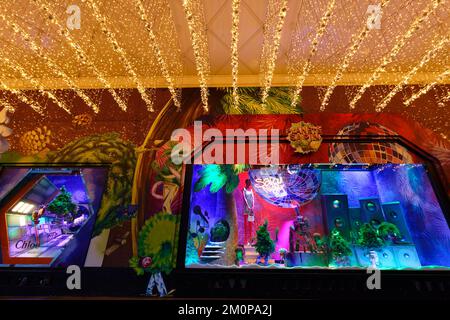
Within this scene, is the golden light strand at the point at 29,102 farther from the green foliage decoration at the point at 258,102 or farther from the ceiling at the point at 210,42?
the green foliage decoration at the point at 258,102

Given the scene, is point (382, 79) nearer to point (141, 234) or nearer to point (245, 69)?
point (245, 69)

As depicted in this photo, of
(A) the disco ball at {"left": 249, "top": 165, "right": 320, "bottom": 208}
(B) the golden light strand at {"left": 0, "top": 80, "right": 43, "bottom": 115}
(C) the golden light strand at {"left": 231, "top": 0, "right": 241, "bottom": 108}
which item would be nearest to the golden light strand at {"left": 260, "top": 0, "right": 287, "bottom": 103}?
(C) the golden light strand at {"left": 231, "top": 0, "right": 241, "bottom": 108}

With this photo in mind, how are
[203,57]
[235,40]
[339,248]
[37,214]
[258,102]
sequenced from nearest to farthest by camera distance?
[235,40] → [339,248] → [37,214] → [203,57] → [258,102]

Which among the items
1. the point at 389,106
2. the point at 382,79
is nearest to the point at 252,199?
the point at 389,106

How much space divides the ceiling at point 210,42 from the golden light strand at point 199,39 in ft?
0.12

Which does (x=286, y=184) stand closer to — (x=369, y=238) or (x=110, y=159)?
(x=369, y=238)

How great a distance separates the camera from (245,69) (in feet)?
12.2

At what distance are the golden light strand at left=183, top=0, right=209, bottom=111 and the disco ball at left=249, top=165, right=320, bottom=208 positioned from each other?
1.23 meters

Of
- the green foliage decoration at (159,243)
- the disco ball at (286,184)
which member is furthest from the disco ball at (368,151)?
the green foliage decoration at (159,243)

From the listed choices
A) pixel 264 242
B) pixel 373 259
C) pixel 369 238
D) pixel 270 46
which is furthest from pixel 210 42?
pixel 373 259

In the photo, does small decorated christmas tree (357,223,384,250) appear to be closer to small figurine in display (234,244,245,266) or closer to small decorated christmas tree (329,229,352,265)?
small decorated christmas tree (329,229,352,265)

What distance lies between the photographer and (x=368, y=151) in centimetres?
324

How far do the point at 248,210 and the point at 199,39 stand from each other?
2040 mm
